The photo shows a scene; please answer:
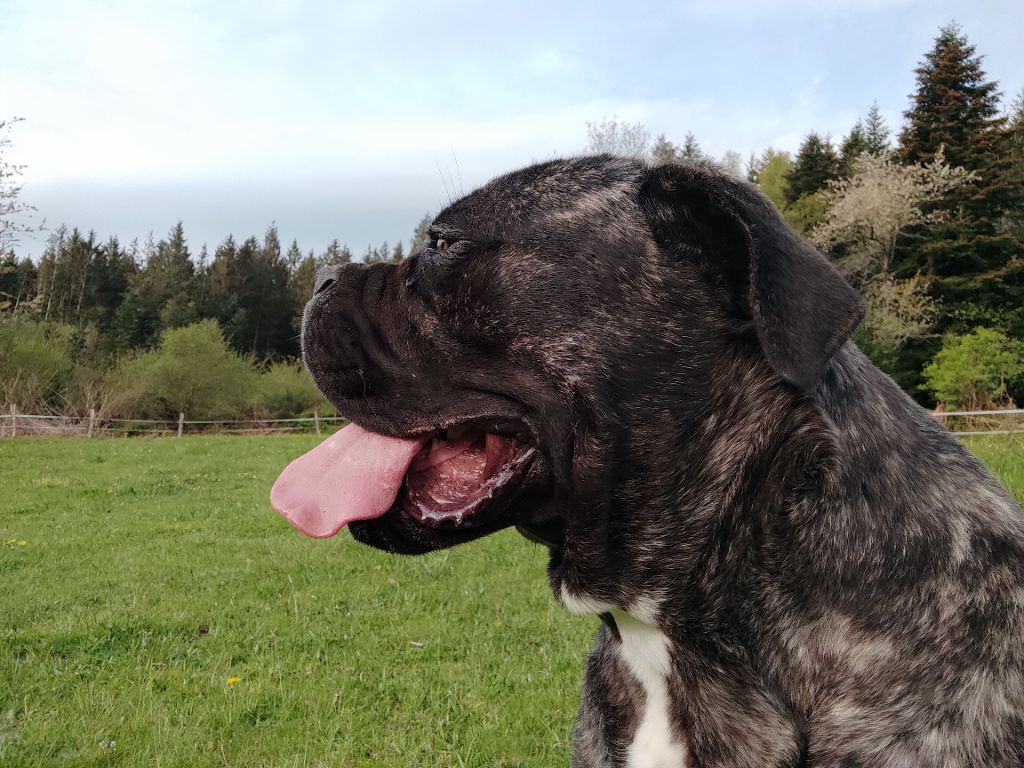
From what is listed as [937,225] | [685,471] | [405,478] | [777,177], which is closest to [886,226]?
[937,225]

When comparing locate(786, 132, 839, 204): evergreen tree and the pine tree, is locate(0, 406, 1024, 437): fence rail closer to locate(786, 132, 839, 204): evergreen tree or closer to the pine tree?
the pine tree

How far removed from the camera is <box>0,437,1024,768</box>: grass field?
12.6 feet

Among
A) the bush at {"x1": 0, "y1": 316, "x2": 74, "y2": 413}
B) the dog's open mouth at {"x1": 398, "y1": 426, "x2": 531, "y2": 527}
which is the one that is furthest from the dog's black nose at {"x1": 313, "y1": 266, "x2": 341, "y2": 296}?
the bush at {"x1": 0, "y1": 316, "x2": 74, "y2": 413}

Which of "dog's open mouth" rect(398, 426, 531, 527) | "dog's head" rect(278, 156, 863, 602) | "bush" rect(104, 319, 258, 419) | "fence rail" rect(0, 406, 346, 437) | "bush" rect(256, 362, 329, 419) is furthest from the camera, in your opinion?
"bush" rect(256, 362, 329, 419)

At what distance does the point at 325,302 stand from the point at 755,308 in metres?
1.42

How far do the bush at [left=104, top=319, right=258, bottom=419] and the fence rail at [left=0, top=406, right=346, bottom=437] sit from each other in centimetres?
82

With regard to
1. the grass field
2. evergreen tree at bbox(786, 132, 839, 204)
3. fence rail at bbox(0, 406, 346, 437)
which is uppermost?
evergreen tree at bbox(786, 132, 839, 204)

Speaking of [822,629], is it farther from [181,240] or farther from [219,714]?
[181,240]

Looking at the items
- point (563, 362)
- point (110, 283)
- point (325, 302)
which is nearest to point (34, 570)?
point (325, 302)

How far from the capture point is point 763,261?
6.56 ft

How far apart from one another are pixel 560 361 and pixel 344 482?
2.56 ft

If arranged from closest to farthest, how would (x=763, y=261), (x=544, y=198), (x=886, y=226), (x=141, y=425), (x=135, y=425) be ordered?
(x=763, y=261)
(x=544, y=198)
(x=135, y=425)
(x=141, y=425)
(x=886, y=226)

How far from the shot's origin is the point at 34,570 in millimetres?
7578

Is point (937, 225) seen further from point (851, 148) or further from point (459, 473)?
point (459, 473)
